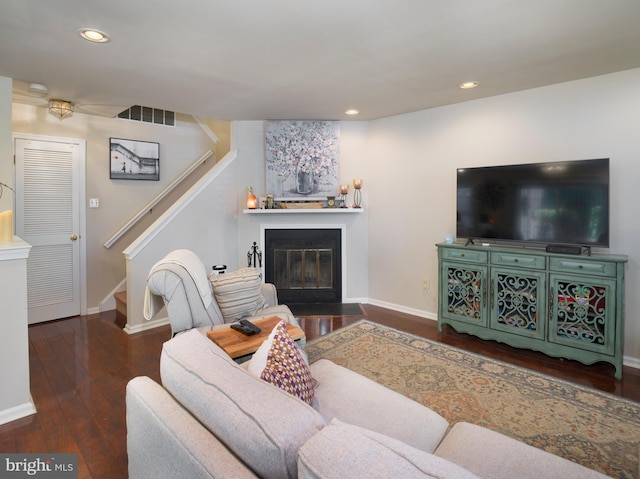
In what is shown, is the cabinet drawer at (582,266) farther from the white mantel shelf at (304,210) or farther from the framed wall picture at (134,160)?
the framed wall picture at (134,160)

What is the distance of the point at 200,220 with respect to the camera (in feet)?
13.6

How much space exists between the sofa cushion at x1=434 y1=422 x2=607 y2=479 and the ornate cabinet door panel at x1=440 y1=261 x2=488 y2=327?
212cm

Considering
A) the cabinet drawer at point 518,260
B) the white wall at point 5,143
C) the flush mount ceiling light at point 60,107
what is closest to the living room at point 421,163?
the flush mount ceiling light at point 60,107

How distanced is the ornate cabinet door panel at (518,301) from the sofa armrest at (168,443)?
2.94 m

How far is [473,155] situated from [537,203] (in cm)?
86

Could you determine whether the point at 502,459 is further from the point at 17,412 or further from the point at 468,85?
the point at 468,85

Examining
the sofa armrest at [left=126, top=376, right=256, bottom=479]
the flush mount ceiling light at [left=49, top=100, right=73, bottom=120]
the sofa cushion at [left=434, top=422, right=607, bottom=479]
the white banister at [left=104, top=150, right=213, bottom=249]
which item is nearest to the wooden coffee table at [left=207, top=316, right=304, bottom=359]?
the sofa armrest at [left=126, top=376, right=256, bottom=479]

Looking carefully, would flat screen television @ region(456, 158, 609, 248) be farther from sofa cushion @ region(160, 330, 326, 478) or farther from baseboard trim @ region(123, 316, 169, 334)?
baseboard trim @ region(123, 316, 169, 334)

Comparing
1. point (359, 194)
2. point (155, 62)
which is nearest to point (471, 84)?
point (359, 194)

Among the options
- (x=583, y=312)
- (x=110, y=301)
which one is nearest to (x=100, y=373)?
(x=110, y=301)

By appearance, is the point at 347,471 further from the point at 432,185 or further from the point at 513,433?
the point at 432,185

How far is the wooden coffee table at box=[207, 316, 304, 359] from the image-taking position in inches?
67.7

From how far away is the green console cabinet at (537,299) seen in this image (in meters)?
2.56

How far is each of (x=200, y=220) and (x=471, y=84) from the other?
3265 millimetres
